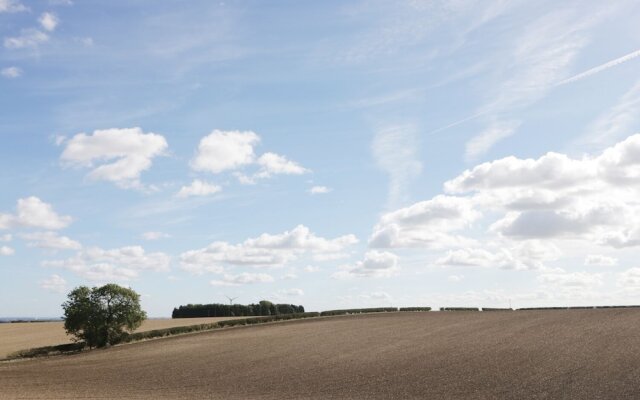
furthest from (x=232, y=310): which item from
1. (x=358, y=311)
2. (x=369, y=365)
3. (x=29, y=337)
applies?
(x=369, y=365)

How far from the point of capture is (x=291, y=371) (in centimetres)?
4491

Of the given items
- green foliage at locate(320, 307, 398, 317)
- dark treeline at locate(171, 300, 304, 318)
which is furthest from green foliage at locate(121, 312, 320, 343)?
dark treeline at locate(171, 300, 304, 318)

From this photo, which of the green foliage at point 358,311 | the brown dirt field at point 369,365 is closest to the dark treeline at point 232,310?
the green foliage at point 358,311

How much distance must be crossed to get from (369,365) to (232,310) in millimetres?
80242

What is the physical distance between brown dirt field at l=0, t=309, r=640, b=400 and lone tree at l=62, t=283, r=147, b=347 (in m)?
2.94

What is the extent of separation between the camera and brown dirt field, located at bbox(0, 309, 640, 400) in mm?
36094

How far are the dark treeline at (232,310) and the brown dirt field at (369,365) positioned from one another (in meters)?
46.8

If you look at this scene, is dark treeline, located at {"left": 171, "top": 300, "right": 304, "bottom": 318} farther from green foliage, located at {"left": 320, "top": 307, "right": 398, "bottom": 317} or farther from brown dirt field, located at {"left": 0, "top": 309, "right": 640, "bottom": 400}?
brown dirt field, located at {"left": 0, "top": 309, "right": 640, "bottom": 400}

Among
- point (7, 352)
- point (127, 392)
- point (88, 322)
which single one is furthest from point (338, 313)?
point (127, 392)

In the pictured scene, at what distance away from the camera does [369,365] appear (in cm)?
4594

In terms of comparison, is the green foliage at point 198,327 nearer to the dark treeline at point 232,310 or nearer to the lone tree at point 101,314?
the lone tree at point 101,314

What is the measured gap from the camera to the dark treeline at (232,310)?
122 meters

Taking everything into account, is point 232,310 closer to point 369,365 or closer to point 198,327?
point 198,327

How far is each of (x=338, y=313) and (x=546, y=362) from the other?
211 feet
